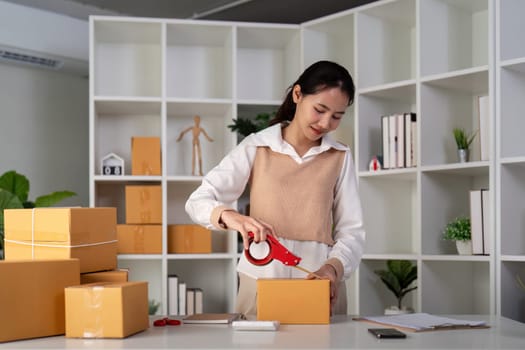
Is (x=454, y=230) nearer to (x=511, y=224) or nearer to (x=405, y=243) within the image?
(x=511, y=224)

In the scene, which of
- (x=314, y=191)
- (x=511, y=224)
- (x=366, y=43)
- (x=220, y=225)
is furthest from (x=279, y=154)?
(x=366, y=43)

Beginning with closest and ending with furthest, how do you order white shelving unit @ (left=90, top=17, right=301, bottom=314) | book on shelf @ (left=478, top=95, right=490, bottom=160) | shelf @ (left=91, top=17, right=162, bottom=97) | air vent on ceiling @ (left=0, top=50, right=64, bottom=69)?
book on shelf @ (left=478, top=95, right=490, bottom=160)
white shelving unit @ (left=90, top=17, right=301, bottom=314)
shelf @ (left=91, top=17, right=162, bottom=97)
air vent on ceiling @ (left=0, top=50, right=64, bottom=69)

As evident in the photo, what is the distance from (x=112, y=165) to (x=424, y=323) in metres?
2.52

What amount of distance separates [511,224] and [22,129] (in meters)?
3.62

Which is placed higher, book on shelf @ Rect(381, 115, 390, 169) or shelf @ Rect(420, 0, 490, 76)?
shelf @ Rect(420, 0, 490, 76)

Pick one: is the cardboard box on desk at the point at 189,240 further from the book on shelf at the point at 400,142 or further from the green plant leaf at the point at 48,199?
the book on shelf at the point at 400,142

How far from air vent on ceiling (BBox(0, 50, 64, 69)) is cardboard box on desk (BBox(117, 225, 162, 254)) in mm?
1808

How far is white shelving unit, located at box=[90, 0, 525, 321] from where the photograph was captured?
10.0 feet

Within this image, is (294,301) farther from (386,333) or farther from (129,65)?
(129,65)

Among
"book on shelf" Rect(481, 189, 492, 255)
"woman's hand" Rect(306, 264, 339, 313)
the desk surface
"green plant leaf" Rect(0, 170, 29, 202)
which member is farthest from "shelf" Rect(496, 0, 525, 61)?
"green plant leaf" Rect(0, 170, 29, 202)

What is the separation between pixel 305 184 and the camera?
226cm

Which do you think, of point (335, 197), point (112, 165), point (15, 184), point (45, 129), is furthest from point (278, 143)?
point (45, 129)

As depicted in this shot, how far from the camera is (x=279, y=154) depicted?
7.53 feet

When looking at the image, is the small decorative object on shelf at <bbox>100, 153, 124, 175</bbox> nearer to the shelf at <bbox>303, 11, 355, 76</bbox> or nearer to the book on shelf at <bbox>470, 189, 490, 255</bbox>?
the shelf at <bbox>303, 11, 355, 76</bbox>
